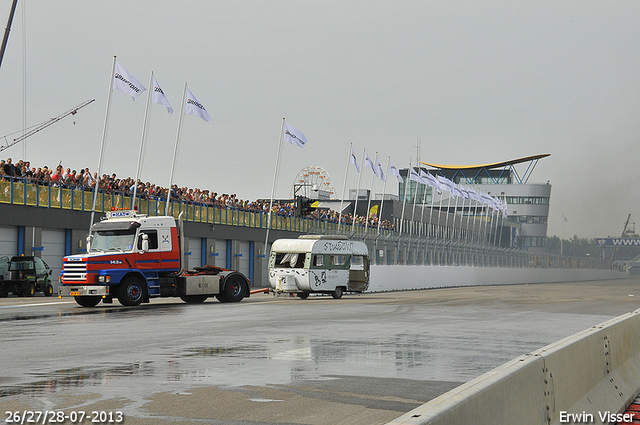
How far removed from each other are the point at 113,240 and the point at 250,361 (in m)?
16.8

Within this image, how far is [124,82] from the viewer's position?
127ft

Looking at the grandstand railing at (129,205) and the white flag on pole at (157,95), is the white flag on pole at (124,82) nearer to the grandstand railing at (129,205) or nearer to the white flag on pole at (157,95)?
the white flag on pole at (157,95)

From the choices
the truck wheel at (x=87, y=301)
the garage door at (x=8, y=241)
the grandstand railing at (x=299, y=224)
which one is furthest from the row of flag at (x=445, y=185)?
the truck wheel at (x=87, y=301)

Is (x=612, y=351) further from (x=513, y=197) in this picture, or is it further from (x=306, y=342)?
(x=513, y=197)

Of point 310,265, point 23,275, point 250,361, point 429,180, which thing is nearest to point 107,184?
point 23,275

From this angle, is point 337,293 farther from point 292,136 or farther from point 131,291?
point 292,136

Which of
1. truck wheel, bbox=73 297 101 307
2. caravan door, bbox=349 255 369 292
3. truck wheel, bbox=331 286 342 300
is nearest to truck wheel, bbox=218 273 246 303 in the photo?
truck wheel, bbox=73 297 101 307

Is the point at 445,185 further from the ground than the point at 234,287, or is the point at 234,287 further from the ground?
the point at 445,185

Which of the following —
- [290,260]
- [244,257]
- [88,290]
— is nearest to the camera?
[88,290]

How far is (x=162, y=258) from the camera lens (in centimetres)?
2888

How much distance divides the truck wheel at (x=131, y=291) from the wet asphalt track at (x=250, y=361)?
314 cm

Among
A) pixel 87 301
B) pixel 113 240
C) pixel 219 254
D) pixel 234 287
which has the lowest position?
pixel 87 301

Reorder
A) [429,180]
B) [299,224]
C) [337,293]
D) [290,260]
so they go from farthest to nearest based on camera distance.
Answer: [429,180] < [299,224] < [337,293] < [290,260]

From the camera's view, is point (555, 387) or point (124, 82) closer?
point (555, 387)
